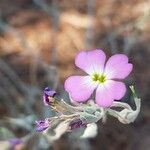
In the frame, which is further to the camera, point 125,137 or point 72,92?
point 125,137

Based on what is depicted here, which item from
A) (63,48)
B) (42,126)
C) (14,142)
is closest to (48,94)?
(42,126)

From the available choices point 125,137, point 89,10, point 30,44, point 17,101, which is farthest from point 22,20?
point 125,137

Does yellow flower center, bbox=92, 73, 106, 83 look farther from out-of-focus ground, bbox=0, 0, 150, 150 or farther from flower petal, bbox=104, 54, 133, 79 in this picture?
out-of-focus ground, bbox=0, 0, 150, 150

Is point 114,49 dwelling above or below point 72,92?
above

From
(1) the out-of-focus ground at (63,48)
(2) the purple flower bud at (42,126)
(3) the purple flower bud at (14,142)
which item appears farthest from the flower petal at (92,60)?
(1) the out-of-focus ground at (63,48)

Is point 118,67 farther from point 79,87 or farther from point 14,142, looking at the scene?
point 14,142

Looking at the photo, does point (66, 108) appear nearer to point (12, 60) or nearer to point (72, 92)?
point (72, 92)

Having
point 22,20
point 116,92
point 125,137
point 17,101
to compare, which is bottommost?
point 116,92
